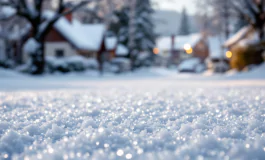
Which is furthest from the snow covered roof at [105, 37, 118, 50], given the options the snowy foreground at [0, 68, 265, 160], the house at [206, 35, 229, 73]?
the snowy foreground at [0, 68, 265, 160]

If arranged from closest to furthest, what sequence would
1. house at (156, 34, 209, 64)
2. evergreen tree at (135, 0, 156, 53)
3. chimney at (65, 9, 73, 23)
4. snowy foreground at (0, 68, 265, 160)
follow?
snowy foreground at (0, 68, 265, 160) < chimney at (65, 9, 73, 23) < evergreen tree at (135, 0, 156, 53) < house at (156, 34, 209, 64)

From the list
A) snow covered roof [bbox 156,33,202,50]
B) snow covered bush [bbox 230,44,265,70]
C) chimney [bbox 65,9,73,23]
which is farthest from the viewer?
snow covered roof [bbox 156,33,202,50]

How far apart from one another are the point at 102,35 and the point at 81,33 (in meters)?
2.44

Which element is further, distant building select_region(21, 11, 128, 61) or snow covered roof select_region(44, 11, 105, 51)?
distant building select_region(21, 11, 128, 61)

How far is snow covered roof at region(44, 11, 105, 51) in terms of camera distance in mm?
27828

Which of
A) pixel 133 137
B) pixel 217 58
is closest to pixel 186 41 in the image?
pixel 217 58

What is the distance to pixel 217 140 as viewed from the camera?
1.82m

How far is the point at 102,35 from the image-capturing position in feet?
105

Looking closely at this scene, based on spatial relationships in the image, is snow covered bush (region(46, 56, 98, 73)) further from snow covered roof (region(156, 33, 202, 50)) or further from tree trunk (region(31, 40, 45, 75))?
snow covered roof (region(156, 33, 202, 50))

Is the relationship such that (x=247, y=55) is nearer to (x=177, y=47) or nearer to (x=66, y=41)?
(x=66, y=41)

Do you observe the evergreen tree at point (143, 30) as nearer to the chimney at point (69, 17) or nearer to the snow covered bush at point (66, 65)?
the chimney at point (69, 17)

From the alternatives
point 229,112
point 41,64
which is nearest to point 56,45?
point 41,64

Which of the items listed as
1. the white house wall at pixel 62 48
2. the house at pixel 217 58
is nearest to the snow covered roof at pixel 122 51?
the house at pixel 217 58

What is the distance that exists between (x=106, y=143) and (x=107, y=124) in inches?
24.2
